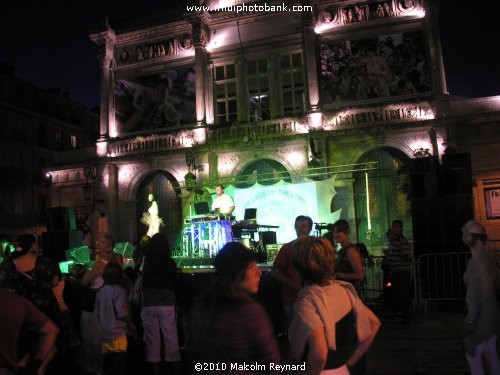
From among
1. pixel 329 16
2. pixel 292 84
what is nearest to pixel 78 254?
pixel 292 84

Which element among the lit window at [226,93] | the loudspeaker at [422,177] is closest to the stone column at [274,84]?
the lit window at [226,93]

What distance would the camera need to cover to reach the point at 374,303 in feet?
31.3

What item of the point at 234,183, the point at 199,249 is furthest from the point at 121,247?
the point at 234,183

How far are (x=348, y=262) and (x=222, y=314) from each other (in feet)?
11.1

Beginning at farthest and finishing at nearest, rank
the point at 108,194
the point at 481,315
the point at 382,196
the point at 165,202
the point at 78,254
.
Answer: the point at 108,194 → the point at 165,202 → the point at 382,196 → the point at 78,254 → the point at 481,315

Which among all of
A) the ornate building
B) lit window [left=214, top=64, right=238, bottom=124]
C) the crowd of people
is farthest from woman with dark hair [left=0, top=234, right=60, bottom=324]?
the ornate building

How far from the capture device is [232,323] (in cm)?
243

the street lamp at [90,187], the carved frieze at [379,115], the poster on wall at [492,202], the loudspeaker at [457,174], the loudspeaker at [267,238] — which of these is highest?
the carved frieze at [379,115]

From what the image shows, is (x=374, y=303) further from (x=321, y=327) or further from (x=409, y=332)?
(x=321, y=327)

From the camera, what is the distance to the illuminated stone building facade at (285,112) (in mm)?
15633

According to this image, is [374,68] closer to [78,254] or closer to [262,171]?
[262,171]

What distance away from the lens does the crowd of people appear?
2482 millimetres

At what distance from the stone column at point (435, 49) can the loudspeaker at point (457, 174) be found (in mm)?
6146

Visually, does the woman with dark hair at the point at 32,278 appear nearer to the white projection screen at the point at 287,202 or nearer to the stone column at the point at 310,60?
the white projection screen at the point at 287,202
